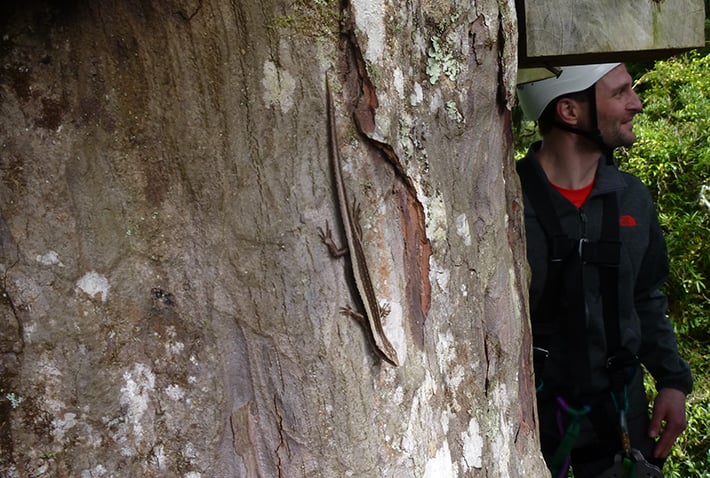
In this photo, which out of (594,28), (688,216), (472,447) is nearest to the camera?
(472,447)

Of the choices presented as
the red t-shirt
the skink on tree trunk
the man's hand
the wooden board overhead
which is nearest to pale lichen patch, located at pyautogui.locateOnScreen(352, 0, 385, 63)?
the skink on tree trunk

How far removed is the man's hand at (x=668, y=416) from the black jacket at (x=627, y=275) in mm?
43

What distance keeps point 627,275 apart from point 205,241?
196cm

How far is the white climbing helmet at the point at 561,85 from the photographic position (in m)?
2.91

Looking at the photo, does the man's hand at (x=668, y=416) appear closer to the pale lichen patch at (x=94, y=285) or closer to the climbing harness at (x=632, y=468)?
the climbing harness at (x=632, y=468)

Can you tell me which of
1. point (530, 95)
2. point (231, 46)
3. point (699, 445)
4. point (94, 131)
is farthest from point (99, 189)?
point (699, 445)

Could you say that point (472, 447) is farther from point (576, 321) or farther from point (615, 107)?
point (615, 107)

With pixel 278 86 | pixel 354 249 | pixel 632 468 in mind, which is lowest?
pixel 632 468

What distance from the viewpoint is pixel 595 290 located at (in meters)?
2.68

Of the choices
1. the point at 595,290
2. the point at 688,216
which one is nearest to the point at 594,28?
the point at 595,290

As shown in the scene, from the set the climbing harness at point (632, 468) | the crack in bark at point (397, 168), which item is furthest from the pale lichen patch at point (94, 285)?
the climbing harness at point (632, 468)

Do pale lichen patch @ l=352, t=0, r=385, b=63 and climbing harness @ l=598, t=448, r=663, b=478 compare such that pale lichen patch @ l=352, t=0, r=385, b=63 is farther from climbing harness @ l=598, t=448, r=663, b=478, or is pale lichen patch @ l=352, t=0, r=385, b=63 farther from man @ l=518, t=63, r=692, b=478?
climbing harness @ l=598, t=448, r=663, b=478

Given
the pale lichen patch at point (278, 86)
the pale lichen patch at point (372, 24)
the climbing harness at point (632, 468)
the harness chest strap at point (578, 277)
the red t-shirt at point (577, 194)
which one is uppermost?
the pale lichen patch at point (372, 24)

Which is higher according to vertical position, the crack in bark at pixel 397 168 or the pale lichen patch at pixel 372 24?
the pale lichen patch at pixel 372 24
